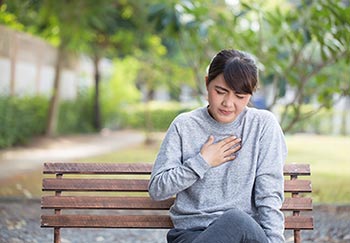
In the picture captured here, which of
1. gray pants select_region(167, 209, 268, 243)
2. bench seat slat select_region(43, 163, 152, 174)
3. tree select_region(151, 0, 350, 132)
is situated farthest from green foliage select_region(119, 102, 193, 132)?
gray pants select_region(167, 209, 268, 243)

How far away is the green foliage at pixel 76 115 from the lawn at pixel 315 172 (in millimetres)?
3276

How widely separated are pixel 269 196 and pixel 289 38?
4396 millimetres

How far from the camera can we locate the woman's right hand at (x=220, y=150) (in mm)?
3029

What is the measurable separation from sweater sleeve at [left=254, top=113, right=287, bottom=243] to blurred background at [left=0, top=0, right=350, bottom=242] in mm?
3133

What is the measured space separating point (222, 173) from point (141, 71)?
16.2m

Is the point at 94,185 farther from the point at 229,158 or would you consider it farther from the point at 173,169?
the point at 229,158

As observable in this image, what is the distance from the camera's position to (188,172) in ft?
9.79

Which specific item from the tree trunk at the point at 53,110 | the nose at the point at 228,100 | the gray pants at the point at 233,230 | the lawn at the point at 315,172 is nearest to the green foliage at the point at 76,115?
the tree trunk at the point at 53,110

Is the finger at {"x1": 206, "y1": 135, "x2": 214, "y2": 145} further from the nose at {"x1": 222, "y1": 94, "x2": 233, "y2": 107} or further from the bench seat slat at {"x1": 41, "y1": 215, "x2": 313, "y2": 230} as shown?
the bench seat slat at {"x1": 41, "y1": 215, "x2": 313, "y2": 230}

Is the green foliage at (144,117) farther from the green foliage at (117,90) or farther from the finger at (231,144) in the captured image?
the finger at (231,144)

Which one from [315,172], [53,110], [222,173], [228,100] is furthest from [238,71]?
[53,110]

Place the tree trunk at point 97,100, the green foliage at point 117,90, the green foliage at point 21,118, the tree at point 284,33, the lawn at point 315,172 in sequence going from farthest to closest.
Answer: the green foliage at point 117,90 → the tree trunk at point 97,100 → the green foliage at point 21,118 → the lawn at point 315,172 → the tree at point 284,33

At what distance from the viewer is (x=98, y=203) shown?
362cm

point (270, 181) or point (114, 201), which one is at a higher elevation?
point (270, 181)
